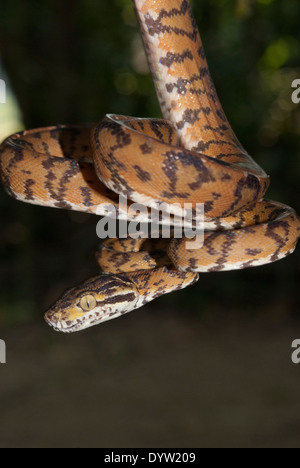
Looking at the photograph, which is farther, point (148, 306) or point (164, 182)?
point (148, 306)

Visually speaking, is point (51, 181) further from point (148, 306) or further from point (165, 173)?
point (148, 306)

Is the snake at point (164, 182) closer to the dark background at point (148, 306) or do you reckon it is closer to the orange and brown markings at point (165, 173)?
the orange and brown markings at point (165, 173)

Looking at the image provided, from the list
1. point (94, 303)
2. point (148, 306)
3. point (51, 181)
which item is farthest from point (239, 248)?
point (148, 306)

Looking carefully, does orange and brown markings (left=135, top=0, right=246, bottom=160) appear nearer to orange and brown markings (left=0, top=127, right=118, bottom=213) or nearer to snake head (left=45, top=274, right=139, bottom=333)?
orange and brown markings (left=0, top=127, right=118, bottom=213)

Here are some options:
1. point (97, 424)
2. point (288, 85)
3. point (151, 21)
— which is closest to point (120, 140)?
point (151, 21)

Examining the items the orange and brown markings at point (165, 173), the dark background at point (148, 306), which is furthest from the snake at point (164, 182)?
the dark background at point (148, 306)

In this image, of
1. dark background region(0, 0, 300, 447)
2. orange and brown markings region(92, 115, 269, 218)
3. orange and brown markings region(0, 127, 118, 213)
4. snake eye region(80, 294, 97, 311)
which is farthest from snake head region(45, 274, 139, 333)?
dark background region(0, 0, 300, 447)
